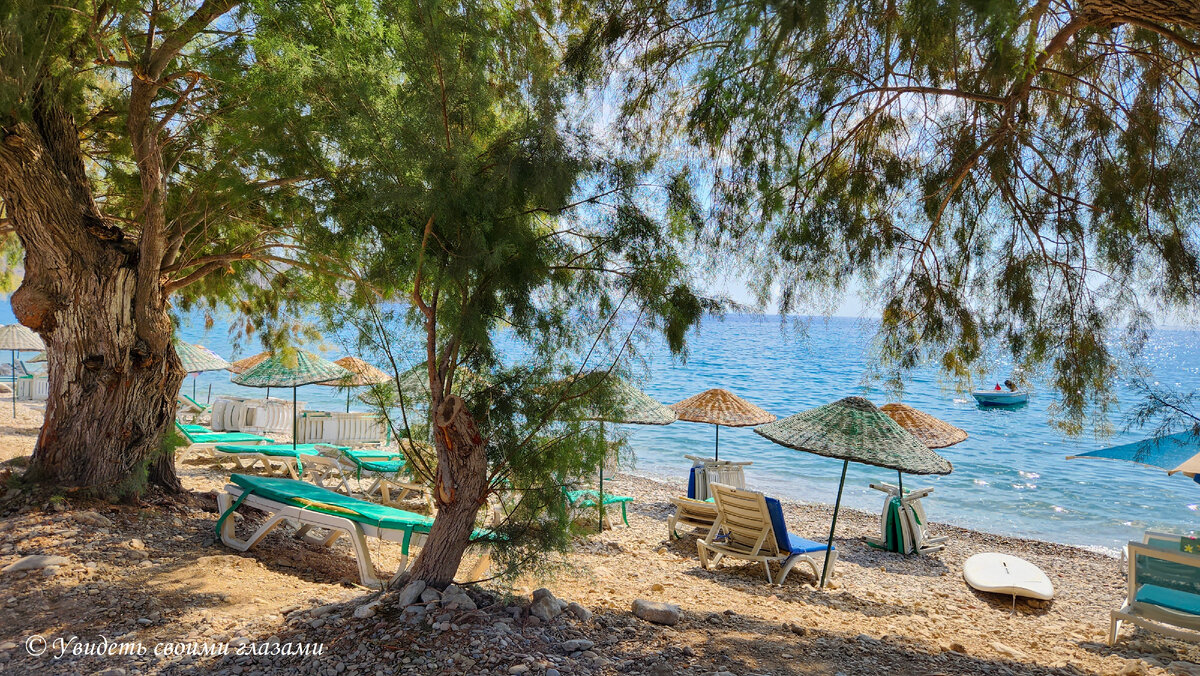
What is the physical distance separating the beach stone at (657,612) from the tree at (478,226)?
3.02 ft

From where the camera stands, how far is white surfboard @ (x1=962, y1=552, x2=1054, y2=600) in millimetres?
6867

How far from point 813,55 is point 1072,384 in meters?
2.67

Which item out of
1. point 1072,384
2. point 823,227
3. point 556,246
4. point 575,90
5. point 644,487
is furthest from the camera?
point 644,487

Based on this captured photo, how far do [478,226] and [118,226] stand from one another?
4441 mm

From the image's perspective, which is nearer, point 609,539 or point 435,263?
point 435,263

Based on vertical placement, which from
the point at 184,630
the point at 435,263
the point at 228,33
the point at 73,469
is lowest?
the point at 184,630

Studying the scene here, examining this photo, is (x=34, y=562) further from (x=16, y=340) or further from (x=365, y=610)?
(x=16, y=340)

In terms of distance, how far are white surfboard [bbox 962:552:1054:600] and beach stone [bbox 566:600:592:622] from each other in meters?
4.84

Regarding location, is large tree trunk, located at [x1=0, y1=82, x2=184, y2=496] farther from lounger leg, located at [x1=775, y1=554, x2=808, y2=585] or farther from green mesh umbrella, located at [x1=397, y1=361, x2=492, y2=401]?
lounger leg, located at [x1=775, y1=554, x2=808, y2=585]

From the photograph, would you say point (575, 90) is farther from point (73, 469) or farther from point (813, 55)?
point (73, 469)

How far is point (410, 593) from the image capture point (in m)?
3.86

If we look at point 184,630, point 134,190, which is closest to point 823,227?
point 184,630

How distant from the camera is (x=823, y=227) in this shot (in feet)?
16.3

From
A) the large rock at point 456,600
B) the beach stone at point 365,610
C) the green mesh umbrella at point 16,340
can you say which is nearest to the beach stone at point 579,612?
the large rock at point 456,600
